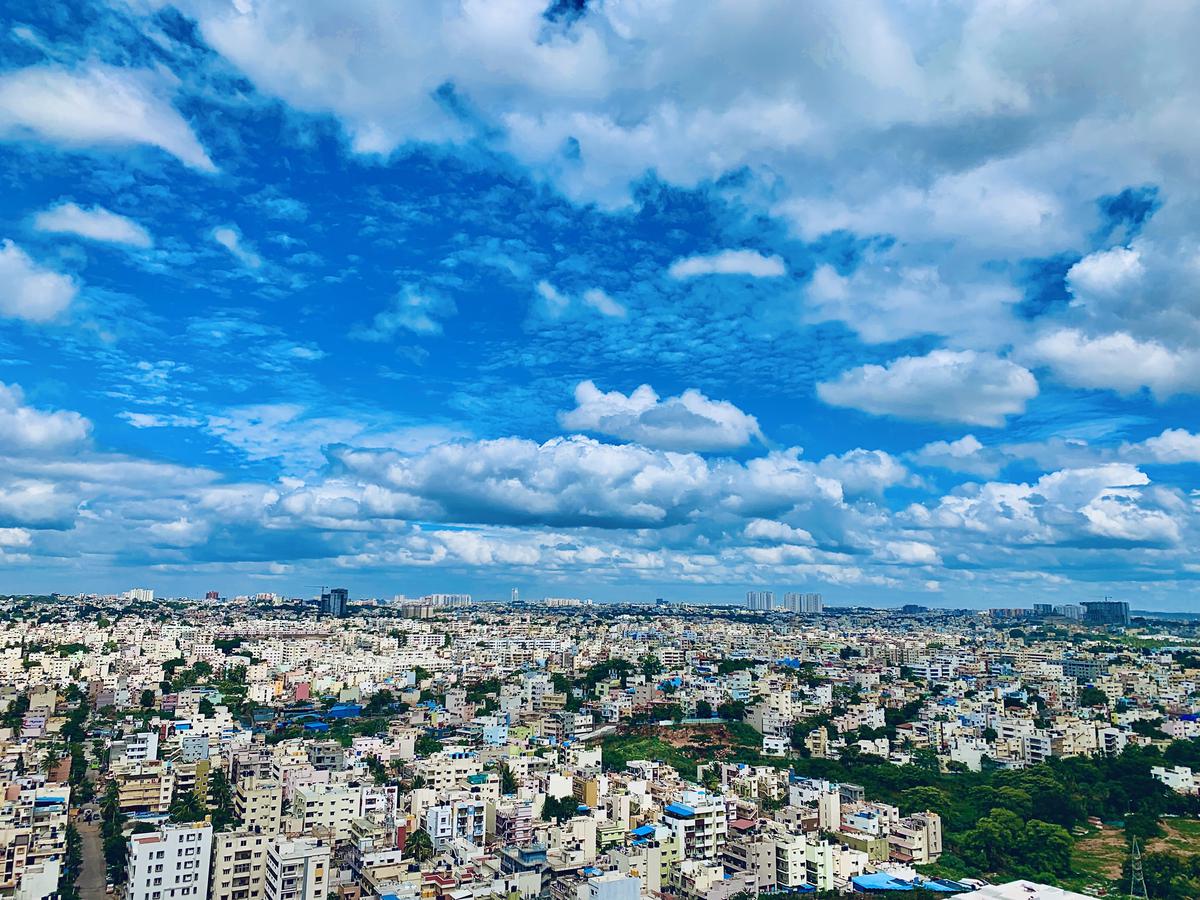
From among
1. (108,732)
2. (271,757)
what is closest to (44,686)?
(108,732)

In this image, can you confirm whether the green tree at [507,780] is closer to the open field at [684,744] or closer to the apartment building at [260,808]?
the open field at [684,744]

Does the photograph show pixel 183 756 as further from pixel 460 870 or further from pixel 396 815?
pixel 460 870

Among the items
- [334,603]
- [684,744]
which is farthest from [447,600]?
[684,744]

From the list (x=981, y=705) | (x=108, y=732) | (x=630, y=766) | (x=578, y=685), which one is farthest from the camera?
(x=578, y=685)

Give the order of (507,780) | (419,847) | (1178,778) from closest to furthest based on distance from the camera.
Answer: (419,847) < (507,780) < (1178,778)

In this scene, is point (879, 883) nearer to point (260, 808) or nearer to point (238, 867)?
point (238, 867)

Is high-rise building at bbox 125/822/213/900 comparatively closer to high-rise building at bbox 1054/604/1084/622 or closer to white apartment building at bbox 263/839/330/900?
white apartment building at bbox 263/839/330/900
